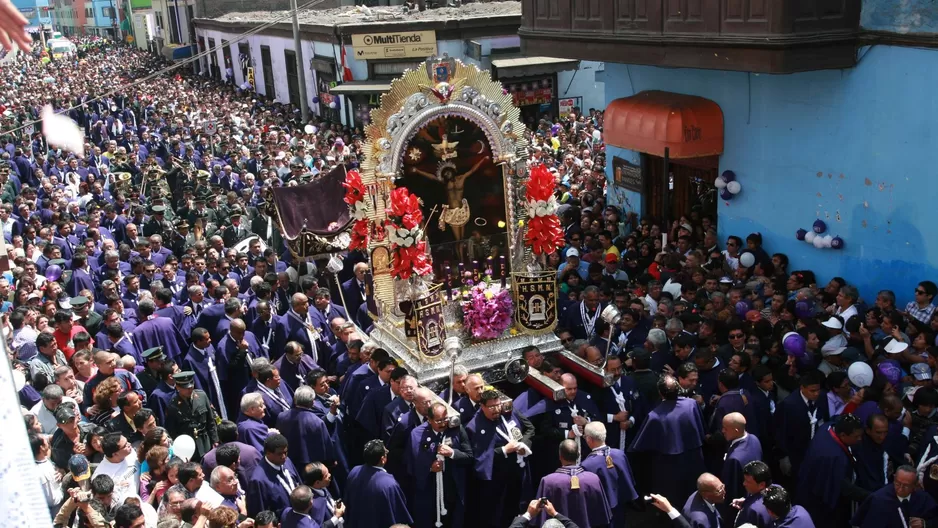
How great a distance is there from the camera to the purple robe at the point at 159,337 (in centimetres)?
1023

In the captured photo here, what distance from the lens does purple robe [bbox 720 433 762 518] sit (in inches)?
277

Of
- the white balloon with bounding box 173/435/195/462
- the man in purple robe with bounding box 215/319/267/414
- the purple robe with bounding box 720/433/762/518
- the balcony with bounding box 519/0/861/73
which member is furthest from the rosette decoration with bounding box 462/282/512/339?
the balcony with bounding box 519/0/861/73

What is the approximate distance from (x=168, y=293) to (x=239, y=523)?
5.10 meters

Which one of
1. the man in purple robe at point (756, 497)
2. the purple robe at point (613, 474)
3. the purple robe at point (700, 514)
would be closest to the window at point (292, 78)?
the purple robe at point (613, 474)

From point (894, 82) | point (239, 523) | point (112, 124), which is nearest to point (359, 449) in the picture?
point (239, 523)

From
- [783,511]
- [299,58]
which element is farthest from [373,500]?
[299,58]

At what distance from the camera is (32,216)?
1507cm

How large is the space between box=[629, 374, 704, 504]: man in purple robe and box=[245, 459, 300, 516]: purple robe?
3.17 meters

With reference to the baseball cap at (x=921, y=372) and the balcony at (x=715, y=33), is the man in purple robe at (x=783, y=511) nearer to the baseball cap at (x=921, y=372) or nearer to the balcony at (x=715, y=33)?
the baseball cap at (x=921, y=372)

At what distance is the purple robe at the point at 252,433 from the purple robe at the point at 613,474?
2.85m

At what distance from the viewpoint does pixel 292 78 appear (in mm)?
33812

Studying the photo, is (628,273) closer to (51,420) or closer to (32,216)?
(51,420)

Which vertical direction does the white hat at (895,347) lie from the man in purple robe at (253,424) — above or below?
above

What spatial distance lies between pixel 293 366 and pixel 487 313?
2.30m
